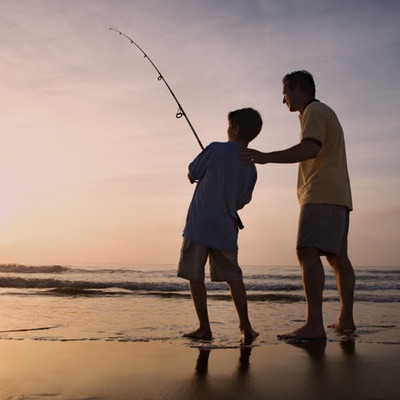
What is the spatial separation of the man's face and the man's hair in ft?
0.09

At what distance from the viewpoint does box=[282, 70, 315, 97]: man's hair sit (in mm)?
3617

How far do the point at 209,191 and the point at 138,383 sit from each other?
1.56 m

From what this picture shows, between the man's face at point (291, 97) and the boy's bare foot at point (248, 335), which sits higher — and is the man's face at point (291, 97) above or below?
above

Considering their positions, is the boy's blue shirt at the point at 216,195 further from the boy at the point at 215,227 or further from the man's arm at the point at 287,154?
the man's arm at the point at 287,154

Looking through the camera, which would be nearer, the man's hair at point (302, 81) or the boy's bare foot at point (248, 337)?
the boy's bare foot at point (248, 337)

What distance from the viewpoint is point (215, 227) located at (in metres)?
3.42

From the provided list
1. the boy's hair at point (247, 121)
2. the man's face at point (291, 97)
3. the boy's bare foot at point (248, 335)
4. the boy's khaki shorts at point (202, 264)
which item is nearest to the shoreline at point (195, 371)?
the boy's bare foot at point (248, 335)

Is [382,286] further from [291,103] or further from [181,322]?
[291,103]

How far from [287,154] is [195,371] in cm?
148

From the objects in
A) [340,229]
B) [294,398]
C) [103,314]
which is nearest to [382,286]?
[103,314]

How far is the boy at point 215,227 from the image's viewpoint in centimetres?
343

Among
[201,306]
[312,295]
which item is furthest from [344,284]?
[201,306]

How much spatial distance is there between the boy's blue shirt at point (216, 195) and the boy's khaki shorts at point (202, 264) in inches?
2.1

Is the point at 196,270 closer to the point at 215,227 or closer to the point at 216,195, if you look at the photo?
the point at 215,227
